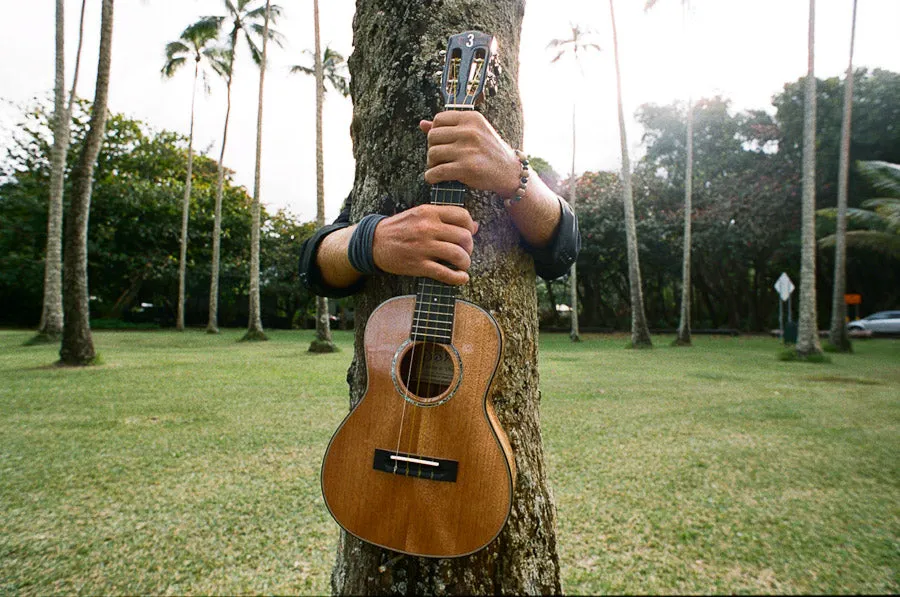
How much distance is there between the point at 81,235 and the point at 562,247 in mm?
9674

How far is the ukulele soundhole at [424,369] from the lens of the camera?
4.51ft

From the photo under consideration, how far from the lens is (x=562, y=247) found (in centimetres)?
155

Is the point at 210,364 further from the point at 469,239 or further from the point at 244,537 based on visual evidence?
the point at 469,239

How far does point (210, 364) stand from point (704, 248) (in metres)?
22.2

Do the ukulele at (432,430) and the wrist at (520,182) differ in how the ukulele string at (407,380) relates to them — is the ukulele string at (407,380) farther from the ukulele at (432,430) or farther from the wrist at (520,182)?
the wrist at (520,182)

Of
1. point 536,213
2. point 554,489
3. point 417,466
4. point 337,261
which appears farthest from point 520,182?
point 554,489

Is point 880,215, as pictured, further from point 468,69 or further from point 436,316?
point 436,316

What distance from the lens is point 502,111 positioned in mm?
1626

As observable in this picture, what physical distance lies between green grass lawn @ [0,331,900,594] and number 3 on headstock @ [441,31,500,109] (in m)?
1.99

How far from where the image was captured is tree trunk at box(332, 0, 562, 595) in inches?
57.3

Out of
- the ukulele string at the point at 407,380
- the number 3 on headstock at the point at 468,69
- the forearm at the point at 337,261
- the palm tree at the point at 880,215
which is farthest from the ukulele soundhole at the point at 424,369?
the palm tree at the point at 880,215

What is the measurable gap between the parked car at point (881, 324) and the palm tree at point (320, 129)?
23.0 metres

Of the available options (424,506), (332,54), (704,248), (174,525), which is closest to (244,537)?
(174,525)

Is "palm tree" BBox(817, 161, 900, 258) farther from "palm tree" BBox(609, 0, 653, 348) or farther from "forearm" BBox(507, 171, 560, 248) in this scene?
"forearm" BBox(507, 171, 560, 248)
